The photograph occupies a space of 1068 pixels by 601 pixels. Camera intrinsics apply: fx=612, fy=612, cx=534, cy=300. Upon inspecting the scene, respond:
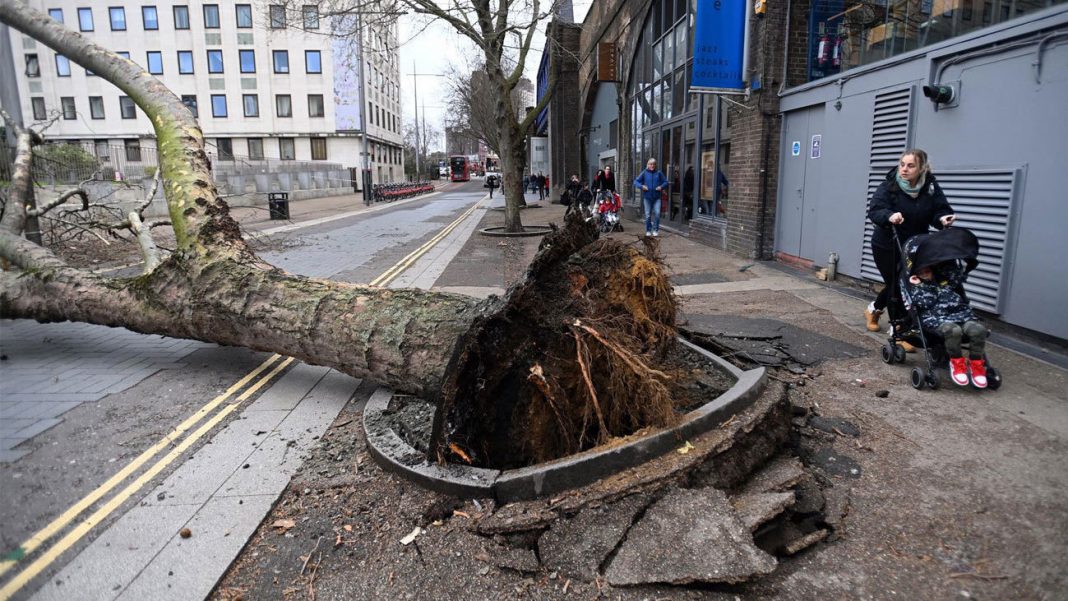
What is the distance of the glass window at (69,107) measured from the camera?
5384 centimetres

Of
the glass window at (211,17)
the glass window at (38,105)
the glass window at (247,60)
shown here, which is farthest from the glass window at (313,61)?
the glass window at (38,105)

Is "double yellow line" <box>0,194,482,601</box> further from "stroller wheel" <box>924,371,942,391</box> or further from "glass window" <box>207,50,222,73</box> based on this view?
"glass window" <box>207,50,222,73</box>

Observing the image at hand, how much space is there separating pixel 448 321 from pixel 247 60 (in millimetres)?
58646

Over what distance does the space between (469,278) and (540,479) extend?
711cm

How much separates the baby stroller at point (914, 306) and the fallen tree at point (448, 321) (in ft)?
7.30

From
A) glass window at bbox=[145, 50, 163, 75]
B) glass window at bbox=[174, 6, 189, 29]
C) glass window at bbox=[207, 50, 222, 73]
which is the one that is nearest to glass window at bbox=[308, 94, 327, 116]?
glass window at bbox=[207, 50, 222, 73]

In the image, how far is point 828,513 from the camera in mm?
3064

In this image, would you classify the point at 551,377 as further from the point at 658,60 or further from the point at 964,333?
the point at 658,60

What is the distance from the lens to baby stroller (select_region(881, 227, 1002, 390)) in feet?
15.1

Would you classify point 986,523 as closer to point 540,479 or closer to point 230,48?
point 540,479

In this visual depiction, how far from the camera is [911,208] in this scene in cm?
526

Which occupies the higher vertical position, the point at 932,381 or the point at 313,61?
Result: the point at 313,61

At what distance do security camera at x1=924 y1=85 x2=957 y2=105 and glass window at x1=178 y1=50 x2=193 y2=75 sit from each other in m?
60.6

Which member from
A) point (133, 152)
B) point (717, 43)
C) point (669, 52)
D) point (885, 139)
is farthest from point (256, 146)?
point (885, 139)
